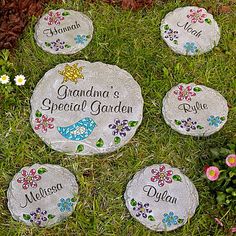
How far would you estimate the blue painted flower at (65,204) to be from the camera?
270 cm

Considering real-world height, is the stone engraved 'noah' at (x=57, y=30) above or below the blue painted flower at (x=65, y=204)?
above

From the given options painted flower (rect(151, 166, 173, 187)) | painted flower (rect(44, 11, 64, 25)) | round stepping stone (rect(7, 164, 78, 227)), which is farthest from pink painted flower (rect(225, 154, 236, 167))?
painted flower (rect(44, 11, 64, 25))

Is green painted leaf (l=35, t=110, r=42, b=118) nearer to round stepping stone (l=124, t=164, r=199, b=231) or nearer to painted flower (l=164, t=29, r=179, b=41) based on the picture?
round stepping stone (l=124, t=164, r=199, b=231)

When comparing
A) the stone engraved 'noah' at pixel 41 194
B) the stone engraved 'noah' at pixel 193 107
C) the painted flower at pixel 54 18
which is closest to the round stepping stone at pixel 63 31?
the painted flower at pixel 54 18

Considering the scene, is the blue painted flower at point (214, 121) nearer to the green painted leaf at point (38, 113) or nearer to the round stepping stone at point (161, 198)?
the round stepping stone at point (161, 198)

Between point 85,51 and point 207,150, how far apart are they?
1.03 meters

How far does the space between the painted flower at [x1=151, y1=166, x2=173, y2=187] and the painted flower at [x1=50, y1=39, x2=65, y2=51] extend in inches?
41.2

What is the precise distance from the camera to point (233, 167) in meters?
2.65

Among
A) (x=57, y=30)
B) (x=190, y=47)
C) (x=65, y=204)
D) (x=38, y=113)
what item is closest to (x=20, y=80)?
(x=38, y=113)

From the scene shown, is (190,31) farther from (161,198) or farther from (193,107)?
(161,198)

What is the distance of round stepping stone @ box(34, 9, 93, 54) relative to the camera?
3.27m

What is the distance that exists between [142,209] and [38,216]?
1.83 feet

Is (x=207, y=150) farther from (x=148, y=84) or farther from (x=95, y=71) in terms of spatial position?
(x=95, y=71)

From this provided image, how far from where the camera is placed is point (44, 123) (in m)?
2.97
